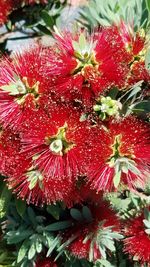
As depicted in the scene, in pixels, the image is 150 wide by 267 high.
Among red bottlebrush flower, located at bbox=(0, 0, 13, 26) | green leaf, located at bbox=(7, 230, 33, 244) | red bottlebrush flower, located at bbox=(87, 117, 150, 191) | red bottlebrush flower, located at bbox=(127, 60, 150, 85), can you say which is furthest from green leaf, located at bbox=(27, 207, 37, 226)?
red bottlebrush flower, located at bbox=(0, 0, 13, 26)

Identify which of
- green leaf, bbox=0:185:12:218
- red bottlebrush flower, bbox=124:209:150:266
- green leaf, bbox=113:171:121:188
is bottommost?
red bottlebrush flower, bbox=124:209:150:266

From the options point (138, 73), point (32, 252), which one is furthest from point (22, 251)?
point (138, 73)

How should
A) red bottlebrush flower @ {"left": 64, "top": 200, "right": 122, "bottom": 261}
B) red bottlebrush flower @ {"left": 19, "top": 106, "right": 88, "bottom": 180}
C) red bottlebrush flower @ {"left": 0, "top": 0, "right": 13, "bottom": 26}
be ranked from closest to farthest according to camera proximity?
red bottlebrush flower @ {"left": 19, "top": 106, "right": 88, "bottom": 180} → red bottlebrush flower @ {"left": 64, "top": 200, "right": 122, "bottom": 261} → red bottlebrush flower @ {"left": 0, "top": 0, "right": 13, "bottom": 26}

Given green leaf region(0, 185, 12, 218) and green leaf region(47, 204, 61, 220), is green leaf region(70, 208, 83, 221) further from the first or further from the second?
green leaf region(0, 185, 12, 218)

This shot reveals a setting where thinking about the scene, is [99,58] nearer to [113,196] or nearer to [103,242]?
[103,242]

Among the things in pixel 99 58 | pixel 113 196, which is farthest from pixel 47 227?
pixel 99 58

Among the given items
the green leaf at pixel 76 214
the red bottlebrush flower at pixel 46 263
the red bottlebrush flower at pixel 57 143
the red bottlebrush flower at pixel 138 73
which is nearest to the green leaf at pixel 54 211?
the green leaf at pixel 76 214

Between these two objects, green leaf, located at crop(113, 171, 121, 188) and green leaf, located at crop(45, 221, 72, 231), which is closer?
green leaf, located at crop(113, 171, 121, 188)
